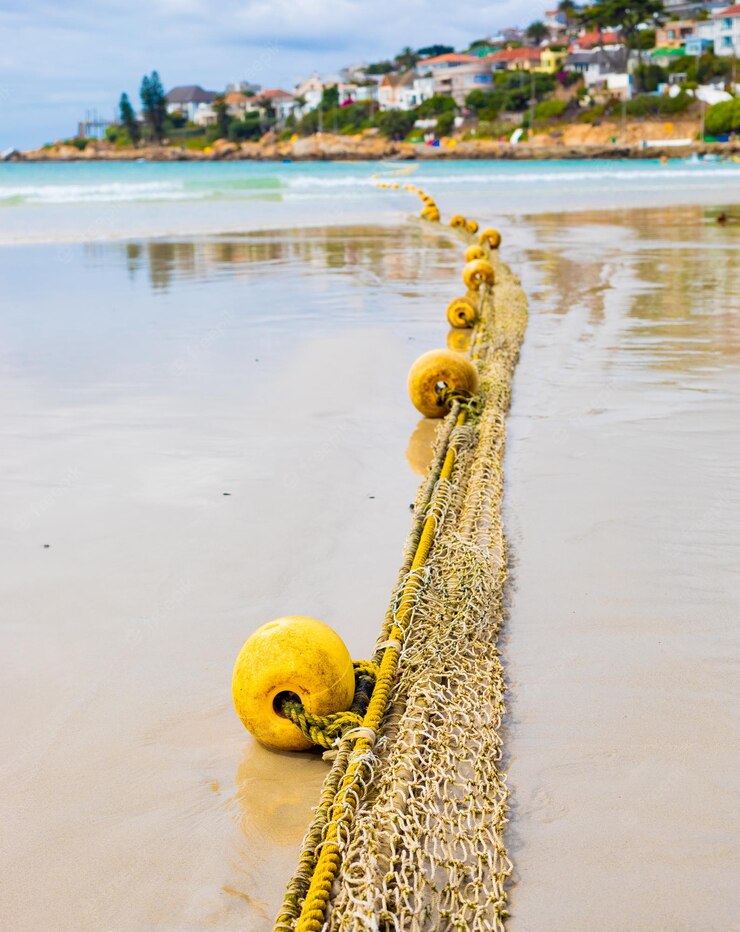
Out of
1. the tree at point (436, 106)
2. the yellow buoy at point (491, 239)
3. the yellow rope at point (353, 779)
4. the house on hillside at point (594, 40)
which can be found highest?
the house on hillside at point (594, 40)

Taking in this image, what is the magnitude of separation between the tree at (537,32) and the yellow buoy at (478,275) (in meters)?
172

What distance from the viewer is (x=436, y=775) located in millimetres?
3273

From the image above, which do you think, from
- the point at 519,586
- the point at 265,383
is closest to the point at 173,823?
the point at 519,586

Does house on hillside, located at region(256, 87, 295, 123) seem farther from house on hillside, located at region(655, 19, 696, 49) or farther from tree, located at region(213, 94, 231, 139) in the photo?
house on hillside, located at region(655, 19, 696, 49)

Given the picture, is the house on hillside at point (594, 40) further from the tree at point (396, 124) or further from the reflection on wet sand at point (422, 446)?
the reflection on wet sand at point (422, 446)

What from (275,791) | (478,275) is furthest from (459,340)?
(275,791)

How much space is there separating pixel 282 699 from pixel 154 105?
15936cm

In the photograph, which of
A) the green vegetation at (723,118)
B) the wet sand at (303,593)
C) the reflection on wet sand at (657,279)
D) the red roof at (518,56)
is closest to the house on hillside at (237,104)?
the red roof at (518,56)

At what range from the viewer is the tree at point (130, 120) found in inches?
6067

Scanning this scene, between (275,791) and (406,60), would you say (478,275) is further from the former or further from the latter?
(406,60)

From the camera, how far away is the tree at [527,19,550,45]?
17050cm

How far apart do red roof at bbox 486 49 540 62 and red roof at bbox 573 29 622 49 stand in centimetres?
578

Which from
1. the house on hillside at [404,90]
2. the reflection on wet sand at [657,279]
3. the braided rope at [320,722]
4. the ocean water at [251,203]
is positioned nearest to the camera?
the braided rope at [320,722]

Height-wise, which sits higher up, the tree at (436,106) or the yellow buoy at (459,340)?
the tree at (436,106)
